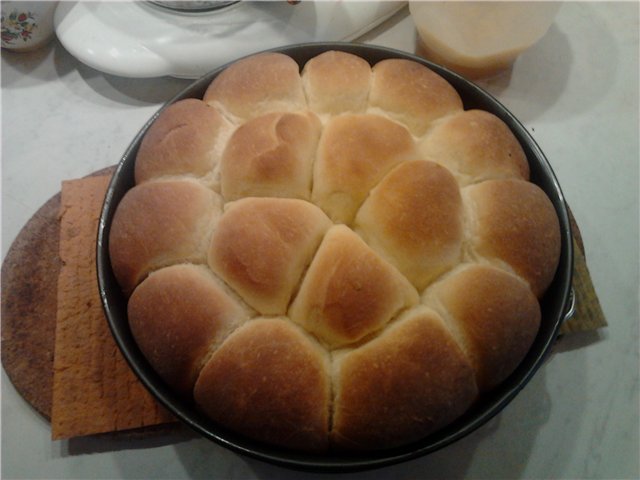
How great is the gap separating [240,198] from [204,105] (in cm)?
19

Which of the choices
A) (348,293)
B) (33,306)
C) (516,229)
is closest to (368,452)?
(348,293)

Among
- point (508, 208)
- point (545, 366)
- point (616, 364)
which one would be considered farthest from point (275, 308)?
point (616, 364)

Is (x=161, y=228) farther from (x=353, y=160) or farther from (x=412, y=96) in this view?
(x=412, y=96)

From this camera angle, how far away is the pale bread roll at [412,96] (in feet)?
2.67

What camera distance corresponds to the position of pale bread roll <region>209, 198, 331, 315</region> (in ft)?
2.23

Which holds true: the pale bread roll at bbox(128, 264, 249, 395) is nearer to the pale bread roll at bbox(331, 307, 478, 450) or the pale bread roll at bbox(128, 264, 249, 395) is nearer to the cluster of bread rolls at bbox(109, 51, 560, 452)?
the cluster of bread rolls at bbox(109, 51, 560, 452)

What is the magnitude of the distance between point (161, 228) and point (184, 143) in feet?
0.47

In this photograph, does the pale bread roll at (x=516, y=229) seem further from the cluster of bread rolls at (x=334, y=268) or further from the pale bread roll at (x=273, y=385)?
the pale bread roll at (x=273, y=385)

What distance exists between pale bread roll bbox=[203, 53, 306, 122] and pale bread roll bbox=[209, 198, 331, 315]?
0.62 ft

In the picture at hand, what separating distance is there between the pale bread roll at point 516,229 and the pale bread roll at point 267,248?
0.22m

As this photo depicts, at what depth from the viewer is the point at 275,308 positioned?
0.69m

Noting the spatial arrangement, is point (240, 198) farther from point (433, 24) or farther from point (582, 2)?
point (582, 2)

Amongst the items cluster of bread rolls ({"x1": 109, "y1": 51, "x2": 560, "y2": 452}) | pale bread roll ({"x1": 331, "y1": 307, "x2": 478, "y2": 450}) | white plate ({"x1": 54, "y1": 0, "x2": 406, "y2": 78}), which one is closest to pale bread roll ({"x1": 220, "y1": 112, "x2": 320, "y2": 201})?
cluster of bread rolls ({"x1": 109, "y1": 51, "x2": 560, "y2": 452})

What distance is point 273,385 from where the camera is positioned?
0.66 m
